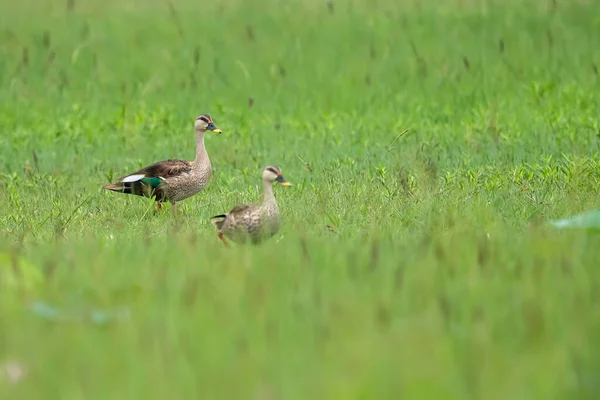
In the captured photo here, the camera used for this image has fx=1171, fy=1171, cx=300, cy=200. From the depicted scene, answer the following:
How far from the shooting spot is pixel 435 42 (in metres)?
20.0

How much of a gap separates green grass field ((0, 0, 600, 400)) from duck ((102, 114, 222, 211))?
0.20m

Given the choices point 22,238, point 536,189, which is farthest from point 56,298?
point 536,189

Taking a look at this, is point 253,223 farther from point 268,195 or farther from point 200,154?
point 200,154

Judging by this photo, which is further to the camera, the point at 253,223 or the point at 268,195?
the point at 268,195

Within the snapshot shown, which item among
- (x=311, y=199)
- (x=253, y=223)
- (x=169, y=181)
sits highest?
(x=253, y=223)

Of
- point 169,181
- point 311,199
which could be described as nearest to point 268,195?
point 311,199

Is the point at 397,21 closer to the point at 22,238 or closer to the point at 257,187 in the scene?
the point at 257,187

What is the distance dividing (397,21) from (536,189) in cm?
1036

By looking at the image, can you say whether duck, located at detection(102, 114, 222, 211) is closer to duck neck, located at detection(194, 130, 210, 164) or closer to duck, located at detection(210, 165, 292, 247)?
duck neck, located at detection(194, 130, 210, 164)

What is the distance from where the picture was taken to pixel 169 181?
1195 cm

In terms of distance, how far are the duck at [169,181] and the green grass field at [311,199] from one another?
0.20 m

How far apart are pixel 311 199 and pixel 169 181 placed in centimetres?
154

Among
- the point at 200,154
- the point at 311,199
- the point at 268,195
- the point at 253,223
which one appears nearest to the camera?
the point at 253,223

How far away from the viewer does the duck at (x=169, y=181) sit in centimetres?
1199
